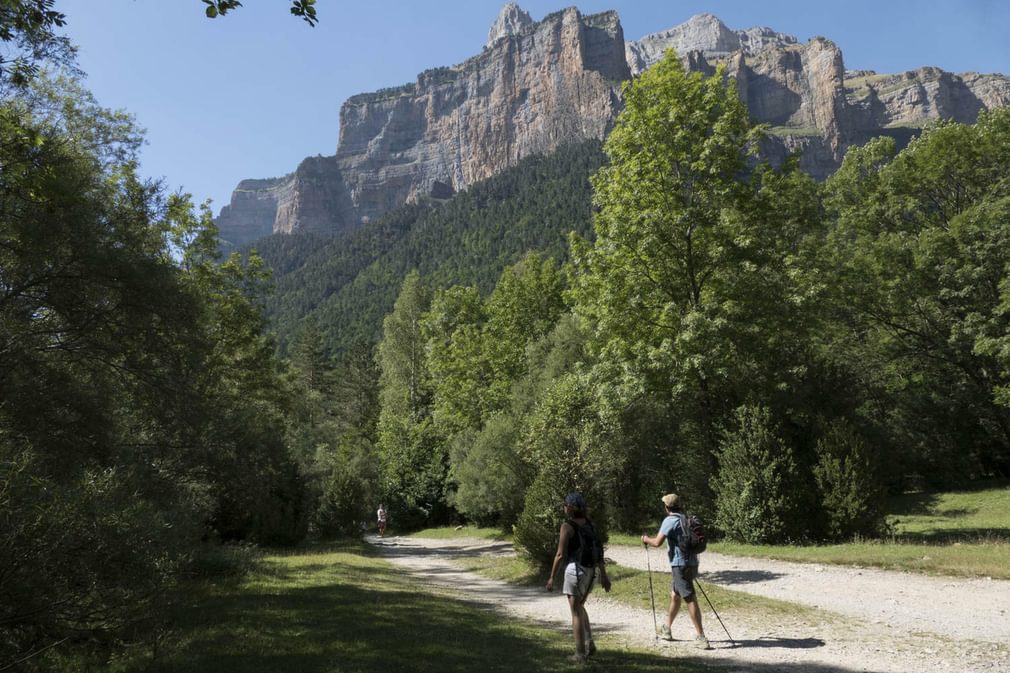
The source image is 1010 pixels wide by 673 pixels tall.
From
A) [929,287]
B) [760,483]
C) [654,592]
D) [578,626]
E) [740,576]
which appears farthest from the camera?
[929,287]

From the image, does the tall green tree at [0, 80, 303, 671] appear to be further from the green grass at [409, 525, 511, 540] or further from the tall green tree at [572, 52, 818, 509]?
the green grass at [409, 525, 511, 540]

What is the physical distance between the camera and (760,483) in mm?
15070

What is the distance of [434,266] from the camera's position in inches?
3821

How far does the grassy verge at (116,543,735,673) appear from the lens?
6.64 metres

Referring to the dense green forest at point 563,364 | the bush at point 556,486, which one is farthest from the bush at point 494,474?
the bush at point 556,486

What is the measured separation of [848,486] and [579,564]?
10157mm

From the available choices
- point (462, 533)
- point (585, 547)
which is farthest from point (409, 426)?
point (585, 547)

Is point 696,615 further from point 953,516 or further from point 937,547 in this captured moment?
point 953,516

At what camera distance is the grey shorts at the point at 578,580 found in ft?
22.6

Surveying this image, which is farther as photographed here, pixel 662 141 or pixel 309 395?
pixel 309 395

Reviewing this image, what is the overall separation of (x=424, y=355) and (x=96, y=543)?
40.4 metres

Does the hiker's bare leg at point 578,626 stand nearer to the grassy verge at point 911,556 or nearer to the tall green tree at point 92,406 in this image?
the tall green tree at point 92,406

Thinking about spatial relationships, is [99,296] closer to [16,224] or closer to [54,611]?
[16,224]

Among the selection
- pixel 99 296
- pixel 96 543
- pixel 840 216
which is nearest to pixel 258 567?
pixel 99 296
